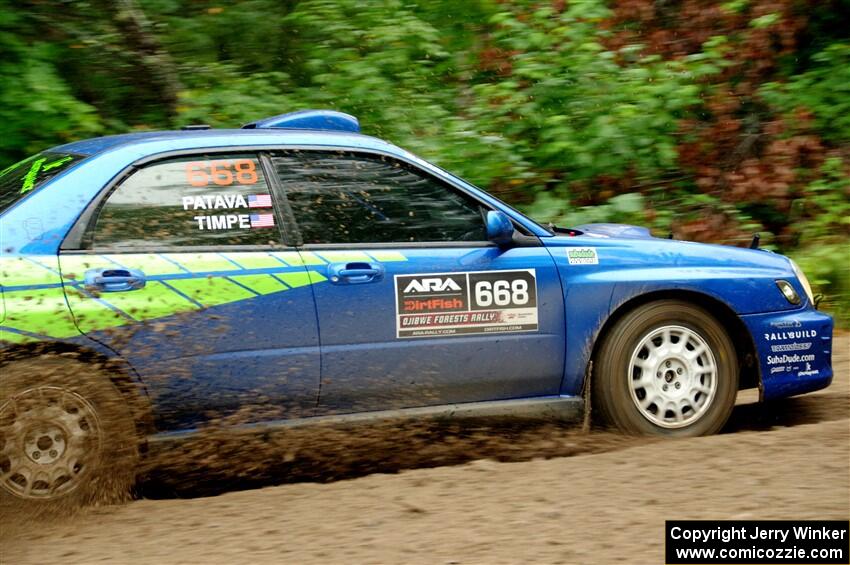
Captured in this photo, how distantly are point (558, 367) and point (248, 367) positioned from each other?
1529 millimetres

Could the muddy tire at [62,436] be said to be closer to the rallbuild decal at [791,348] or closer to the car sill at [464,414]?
the car sill at [464,414]

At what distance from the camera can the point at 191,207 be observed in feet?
15.5

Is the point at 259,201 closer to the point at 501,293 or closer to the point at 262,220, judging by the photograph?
the point at 262,220

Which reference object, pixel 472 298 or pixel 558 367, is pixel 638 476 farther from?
pixel 472 298

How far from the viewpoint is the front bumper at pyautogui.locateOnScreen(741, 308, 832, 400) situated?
5.43 m

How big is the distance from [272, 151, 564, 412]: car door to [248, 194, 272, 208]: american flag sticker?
0.32 feet

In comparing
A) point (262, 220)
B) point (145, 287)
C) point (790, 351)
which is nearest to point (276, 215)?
point (262, 220)

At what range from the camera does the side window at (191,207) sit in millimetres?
4605

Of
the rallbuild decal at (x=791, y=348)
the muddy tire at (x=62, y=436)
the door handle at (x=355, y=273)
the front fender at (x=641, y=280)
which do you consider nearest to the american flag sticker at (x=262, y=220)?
the door handle at (x=355, y=273)

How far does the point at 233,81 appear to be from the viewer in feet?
30.6

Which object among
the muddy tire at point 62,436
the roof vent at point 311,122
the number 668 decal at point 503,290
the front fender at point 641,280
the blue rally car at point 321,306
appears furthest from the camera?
the roof vent at point 311,122

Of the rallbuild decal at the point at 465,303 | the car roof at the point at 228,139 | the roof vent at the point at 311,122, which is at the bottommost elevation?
the rallbuild decal at the point at 465,303

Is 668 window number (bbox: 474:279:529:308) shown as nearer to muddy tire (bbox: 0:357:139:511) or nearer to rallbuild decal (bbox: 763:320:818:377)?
rallbuild decal (bbox: 763:320:818:377)

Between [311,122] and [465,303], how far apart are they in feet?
4.28
